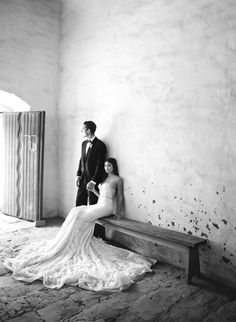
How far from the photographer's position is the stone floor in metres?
3.02

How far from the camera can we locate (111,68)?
564 centimetres

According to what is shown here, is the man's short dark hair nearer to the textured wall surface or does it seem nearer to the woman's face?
the woman's face

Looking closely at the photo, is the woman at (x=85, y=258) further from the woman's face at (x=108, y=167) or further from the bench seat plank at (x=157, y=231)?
the bench seat plank at (x=157, y=231)

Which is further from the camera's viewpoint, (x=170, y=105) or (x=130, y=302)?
(x=170, y=105)

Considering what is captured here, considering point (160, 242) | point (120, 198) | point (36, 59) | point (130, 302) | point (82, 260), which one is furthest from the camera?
point (36, 59)

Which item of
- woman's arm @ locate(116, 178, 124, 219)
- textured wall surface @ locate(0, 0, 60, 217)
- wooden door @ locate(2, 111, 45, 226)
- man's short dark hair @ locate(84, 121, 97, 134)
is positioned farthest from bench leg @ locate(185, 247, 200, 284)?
textured wall surface @ locate(0, 0, 60, 217)

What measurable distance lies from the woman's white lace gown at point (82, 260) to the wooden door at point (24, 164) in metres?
1.75

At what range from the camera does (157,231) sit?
14.1 feet

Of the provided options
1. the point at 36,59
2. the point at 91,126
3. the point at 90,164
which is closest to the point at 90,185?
the point at 90,164

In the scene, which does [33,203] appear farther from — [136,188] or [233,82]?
[233,82]

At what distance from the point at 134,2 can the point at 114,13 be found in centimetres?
53

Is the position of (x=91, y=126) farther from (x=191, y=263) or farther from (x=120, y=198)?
(x=191, y=263)

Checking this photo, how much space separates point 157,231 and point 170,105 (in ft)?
6.31

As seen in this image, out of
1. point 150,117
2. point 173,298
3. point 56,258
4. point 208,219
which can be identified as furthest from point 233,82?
point 56,258
